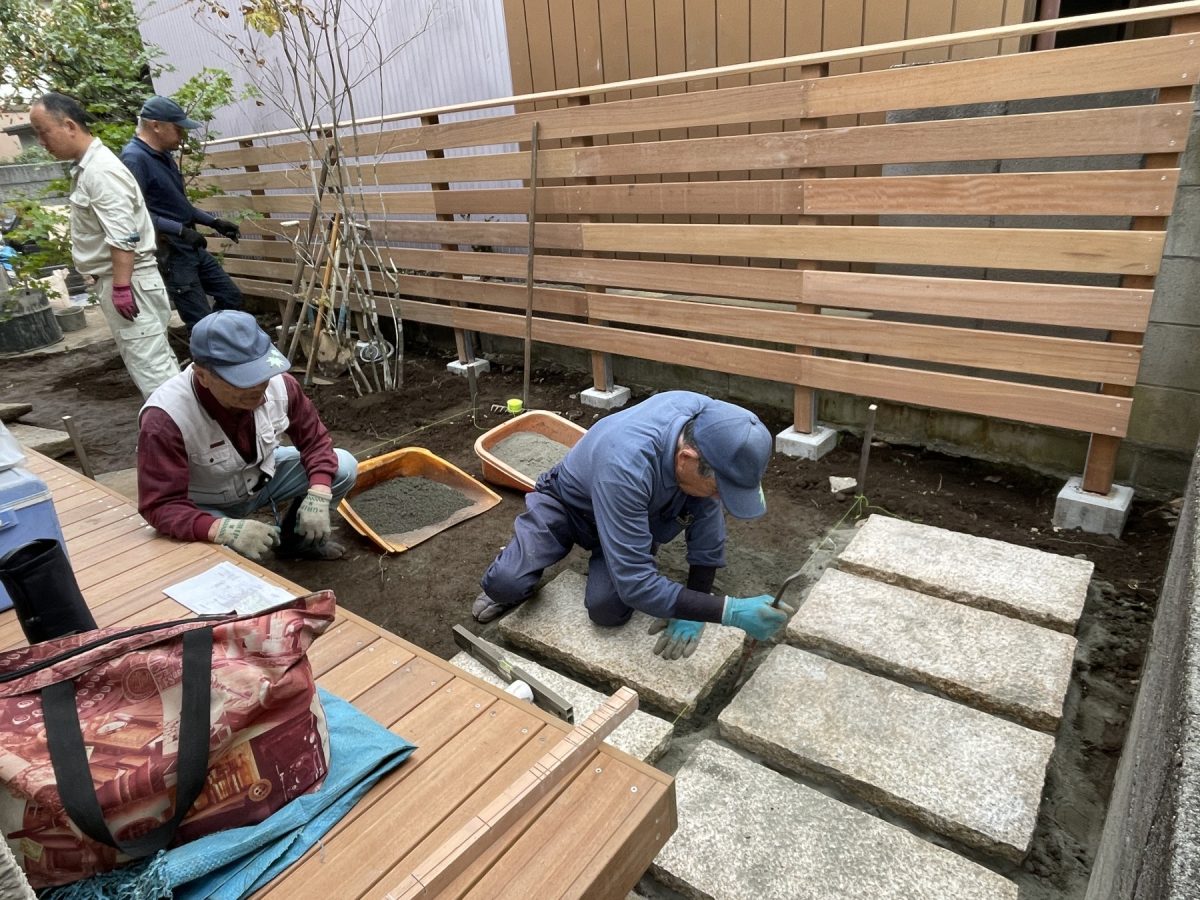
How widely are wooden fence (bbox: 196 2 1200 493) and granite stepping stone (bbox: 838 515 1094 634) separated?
71 centimetres

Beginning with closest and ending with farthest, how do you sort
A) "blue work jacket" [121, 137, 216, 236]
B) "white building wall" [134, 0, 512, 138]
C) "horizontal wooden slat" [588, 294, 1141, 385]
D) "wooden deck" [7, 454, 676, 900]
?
"wooden deck" [7, 454, 676, 900]
"horizontal wooden slat" [588, 294, 1141, 385]
"blue work jacket" [121, 137, 216, 236]
"white building wall" [134, 0, 512, 138]

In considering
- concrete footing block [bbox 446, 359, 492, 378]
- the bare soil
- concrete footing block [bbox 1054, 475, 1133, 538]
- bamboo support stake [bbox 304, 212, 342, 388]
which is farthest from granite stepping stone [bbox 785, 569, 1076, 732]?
bamboo support stake [bbox 304, 212, 342, 388]

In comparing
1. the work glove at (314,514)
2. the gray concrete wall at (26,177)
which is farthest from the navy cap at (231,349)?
the gray concrete wall at (26,177)

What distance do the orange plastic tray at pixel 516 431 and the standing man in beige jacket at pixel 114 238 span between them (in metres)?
2.34

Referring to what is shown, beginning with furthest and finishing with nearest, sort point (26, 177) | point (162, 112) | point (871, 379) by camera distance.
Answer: point (26, 177) < point (162, 112) < point (871, 379)

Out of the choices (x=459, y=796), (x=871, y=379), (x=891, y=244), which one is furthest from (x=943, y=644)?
(x=891, y=244)

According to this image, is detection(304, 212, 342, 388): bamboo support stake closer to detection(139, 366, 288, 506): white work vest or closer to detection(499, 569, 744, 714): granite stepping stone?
detection(139, 366, 288, 506): white work vest

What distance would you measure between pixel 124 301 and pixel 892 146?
14.7 feet

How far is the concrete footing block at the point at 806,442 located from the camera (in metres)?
4.05

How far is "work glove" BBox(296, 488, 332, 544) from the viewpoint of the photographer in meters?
3.15

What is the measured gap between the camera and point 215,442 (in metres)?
2.90

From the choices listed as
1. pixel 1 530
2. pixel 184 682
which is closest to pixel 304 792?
pixel 184 682

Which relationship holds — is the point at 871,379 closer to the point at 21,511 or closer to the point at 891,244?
the point at 891,244

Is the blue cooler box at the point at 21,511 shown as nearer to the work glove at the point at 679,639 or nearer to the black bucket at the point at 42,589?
the black bucket at the point at 42,589
